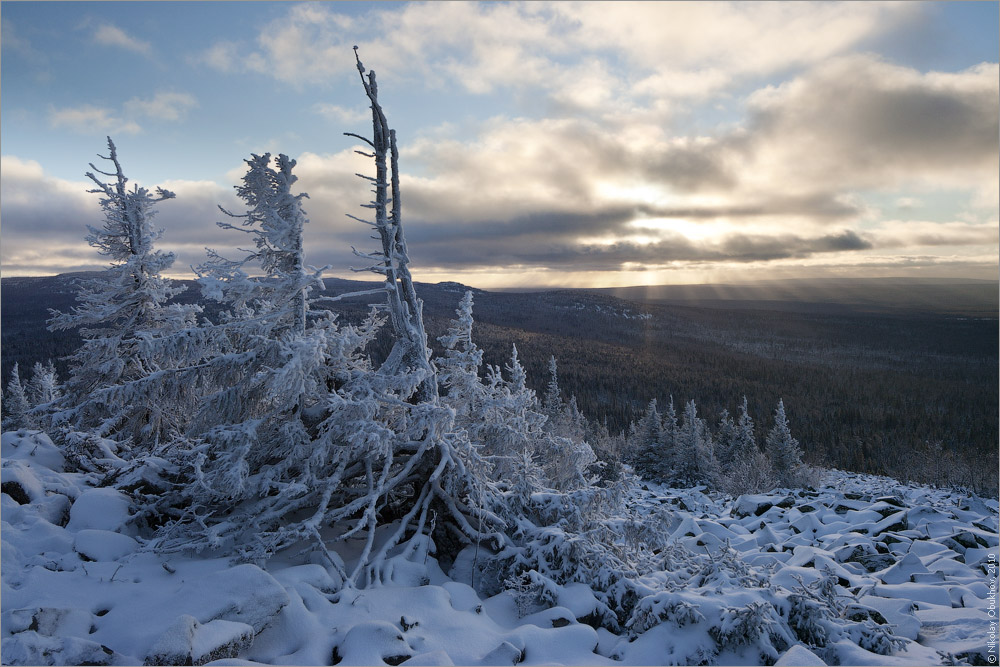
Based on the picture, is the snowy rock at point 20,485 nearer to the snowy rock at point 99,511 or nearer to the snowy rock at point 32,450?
the snowy rock at point 99,511

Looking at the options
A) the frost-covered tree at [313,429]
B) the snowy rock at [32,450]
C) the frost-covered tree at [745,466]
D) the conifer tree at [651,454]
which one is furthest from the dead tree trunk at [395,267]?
the conifer tree at [651,454]

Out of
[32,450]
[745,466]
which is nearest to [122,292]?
[32,450]

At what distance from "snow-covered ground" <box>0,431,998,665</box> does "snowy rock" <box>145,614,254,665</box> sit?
1cm

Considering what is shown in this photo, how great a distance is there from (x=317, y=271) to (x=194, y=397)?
2.56 metres

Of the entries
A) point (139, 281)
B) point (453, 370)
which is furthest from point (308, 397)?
point (139, 281)

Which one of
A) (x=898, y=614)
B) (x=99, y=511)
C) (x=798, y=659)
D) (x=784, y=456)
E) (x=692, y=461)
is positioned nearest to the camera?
(x=798, y=659)

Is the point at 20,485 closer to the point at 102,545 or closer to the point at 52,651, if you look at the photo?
the point at 102,545

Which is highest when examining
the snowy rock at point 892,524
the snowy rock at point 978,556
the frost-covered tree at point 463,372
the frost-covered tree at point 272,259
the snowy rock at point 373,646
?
the frost-covered tree at point 272,259

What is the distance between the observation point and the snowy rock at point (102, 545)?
585 centimetres

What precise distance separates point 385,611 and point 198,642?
1.90 m

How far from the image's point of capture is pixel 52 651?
3789 mm

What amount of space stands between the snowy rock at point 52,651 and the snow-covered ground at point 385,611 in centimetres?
1

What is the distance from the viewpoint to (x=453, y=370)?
8.55m

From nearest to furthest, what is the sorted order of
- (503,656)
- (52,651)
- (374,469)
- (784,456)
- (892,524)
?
(52,651) < (503,656) < (374,469) < (892,524) < (784,456)
